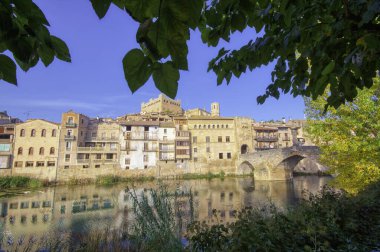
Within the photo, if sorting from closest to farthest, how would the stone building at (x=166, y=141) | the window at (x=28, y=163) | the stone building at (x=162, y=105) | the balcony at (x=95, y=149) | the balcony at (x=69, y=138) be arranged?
the window at (x=28, y=163) → the balcony at (x=69, y=138) → the balcony at (x=95, y=149) → the stone building at (x=166, y=141) → the stone building at (x=162, y=105)

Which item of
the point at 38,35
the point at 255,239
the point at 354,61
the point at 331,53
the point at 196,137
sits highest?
the point at 196,137

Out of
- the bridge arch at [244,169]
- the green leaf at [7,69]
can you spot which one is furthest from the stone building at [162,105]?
the green leaf at [7,69]

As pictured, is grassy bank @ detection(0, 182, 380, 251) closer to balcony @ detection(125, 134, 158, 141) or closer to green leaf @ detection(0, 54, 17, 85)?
green leaf @ detection(0, 54, 17, 85)

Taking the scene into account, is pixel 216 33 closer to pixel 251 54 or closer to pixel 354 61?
pixel 251 54

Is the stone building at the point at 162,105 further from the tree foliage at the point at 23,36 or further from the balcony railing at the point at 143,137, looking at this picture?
the tree foliage at the point at 23,36

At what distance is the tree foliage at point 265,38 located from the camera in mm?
860

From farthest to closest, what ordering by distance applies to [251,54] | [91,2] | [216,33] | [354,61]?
[251,54] < [216,33] < [354,61] < [91,2]

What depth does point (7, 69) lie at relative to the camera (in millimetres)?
933

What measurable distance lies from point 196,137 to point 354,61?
143 ft

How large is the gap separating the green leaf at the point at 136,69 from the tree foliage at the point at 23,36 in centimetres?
37

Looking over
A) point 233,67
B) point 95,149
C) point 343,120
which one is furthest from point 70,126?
point 233,67

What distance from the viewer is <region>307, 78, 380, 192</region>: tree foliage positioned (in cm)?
852

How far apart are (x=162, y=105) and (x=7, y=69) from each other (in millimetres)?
68575

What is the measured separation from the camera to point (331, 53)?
88.2 inches
